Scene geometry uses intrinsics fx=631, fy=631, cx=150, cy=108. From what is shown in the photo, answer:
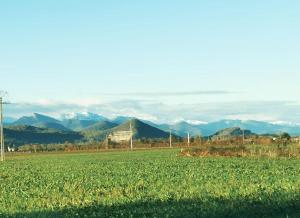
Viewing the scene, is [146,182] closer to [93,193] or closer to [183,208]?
[93,193]

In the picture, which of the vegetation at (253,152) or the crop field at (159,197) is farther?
the vegetation at (253,152)

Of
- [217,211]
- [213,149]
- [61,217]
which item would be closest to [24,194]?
[61,217]

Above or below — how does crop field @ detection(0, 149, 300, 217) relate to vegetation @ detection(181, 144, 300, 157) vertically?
below

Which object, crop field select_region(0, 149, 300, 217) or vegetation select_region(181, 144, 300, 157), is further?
vegetation select_region(181, 144, 300, 157)

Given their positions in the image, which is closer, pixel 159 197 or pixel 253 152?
pixel 159 197

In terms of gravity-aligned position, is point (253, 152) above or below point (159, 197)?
above

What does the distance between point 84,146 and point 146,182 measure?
121 m

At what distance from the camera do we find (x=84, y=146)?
155 meters

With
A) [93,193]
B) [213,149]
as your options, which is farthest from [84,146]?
[93,193]

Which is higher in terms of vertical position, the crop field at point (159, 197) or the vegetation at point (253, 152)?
the vegetation at point (253, 152)

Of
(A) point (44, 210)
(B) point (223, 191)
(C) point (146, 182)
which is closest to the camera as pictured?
(A) point (44, 210)

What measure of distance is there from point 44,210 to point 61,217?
2.27m

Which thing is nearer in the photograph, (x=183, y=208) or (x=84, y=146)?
(x=183, y=208)

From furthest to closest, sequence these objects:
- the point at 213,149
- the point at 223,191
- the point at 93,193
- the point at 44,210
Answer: the point at 213,149, the point at 93,193, the point at 223,191, the point at 44,210
